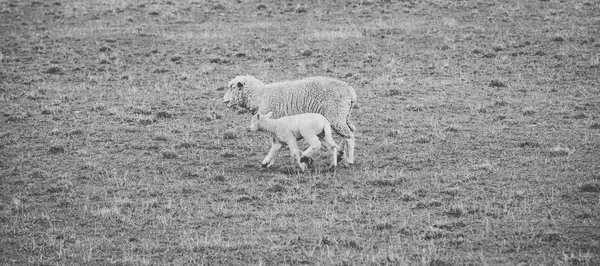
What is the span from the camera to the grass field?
29.8 ft

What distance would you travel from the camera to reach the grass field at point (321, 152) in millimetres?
9086

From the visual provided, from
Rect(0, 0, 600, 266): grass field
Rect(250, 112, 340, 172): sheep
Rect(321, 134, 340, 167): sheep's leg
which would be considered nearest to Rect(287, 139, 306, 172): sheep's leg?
Rect(250, 112, 340, 172): sheep

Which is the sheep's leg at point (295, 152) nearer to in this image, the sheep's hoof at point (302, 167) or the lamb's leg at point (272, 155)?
the sheep's hoof at point (302, 167)

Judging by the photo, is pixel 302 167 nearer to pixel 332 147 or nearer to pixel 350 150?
pixel 332 147

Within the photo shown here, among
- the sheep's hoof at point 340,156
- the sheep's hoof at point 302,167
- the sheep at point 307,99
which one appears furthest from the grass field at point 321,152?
the sheep at point 307,99

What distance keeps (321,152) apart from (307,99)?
4.74ft

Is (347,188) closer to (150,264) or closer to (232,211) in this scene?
(232,211)

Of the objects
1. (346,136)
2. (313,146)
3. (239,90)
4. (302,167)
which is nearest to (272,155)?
(302,167)

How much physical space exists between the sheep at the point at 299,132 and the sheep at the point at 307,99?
1.34ft

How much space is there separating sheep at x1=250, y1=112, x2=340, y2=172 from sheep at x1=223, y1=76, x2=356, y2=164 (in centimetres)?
41

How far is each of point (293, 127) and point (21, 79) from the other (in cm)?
1301

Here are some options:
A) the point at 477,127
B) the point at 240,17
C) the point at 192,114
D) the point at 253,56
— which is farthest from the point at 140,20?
the point at 477,127

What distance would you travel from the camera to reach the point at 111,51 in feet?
83.0

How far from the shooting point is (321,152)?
13992 millimetres
